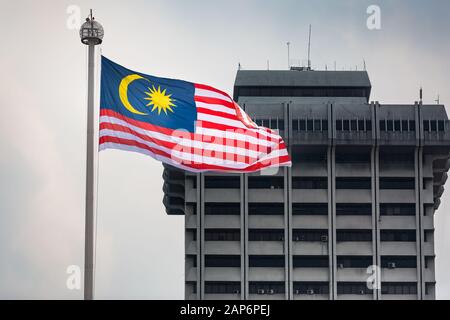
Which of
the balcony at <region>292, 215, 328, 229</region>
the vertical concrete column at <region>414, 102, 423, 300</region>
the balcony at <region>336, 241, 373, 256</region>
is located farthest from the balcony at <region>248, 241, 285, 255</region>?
the vertical concrete column at <region>414, 102, 423, 300</region>

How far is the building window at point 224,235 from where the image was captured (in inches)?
5832

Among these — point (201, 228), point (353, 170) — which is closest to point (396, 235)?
point (353, 170)

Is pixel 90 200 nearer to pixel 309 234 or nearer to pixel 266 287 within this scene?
pixel 266 287

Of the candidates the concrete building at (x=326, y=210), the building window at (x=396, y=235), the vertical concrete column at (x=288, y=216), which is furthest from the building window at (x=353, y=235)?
the vertical concrete column at (x=288, y=216)

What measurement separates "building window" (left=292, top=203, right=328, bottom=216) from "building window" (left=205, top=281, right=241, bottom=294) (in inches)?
547

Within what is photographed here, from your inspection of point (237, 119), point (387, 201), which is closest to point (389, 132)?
point (387, 201)

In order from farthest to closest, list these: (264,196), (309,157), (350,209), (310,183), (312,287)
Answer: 1. (309,157)
2. (310,183)
3. (350,209)
4. (264,196)
5. (312,287)

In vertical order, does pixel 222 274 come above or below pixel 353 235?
below

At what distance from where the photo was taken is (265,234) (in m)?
148

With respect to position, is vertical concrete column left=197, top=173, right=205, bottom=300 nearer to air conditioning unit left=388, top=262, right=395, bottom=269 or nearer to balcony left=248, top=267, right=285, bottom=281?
balcony left=248, top=267, right=285, bottom=281

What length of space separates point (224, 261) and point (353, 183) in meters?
22.9

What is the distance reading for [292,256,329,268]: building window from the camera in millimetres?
147750

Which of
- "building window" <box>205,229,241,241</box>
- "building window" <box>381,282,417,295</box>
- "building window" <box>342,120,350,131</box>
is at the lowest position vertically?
"building window" <box>381,282,417,295</box>
